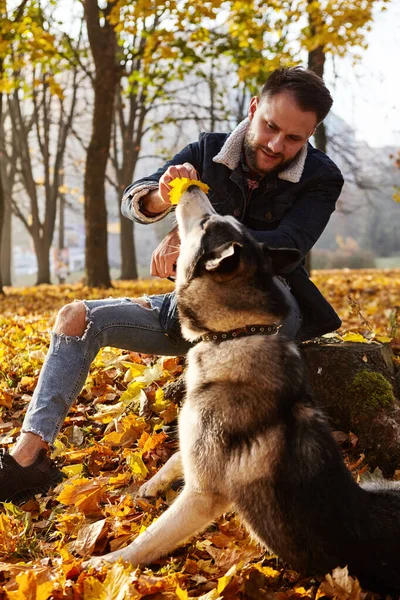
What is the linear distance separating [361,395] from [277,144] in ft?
6.59

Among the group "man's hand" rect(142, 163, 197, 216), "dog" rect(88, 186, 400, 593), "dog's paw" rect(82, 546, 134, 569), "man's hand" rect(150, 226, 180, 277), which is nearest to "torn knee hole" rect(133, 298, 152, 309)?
"man's hand" rect(150, 226, 180, 277)

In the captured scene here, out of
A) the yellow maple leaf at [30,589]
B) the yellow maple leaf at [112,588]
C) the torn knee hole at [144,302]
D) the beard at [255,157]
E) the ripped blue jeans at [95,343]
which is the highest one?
the beard at [255,157]

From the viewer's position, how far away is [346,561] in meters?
2.80

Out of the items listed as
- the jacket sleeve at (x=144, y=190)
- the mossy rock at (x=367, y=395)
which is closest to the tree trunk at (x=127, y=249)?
the jacket sleeve at (x=144, y=190)

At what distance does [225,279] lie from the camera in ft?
10.6

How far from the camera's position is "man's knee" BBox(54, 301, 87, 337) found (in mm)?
3852

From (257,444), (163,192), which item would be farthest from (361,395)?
(163,192)

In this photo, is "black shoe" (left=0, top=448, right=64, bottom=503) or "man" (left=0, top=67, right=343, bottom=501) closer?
"black shoe" (left=0, top=448, right=64, bottom=503)

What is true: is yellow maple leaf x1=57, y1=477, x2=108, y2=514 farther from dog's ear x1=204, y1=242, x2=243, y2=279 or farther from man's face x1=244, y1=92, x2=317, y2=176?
man's face x1=244, y1=92, x2=317, y2=176

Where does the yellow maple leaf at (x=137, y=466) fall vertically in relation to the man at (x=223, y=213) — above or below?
below

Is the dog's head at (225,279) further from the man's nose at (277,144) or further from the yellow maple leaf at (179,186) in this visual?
the man's nose at (277,144)

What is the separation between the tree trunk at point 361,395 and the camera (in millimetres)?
4422

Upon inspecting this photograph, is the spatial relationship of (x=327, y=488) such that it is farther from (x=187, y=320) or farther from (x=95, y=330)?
(x=95, y=330)

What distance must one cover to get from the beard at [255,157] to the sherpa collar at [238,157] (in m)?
0.04
